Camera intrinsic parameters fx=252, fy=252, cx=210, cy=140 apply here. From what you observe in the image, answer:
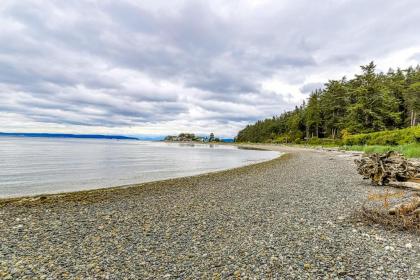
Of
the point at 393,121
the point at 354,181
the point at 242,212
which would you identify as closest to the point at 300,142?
the point at 393,121

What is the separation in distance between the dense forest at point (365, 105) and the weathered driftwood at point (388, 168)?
5200 centimetres

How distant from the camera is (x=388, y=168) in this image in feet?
39.6

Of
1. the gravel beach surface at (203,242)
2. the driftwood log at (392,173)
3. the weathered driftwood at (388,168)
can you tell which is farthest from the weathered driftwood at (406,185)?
the gravel beach surface at (203,242)

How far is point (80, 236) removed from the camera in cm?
600

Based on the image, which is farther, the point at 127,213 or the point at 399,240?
the point at 127,213

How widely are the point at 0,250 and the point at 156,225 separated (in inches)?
129

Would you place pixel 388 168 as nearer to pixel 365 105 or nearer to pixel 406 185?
pixel 406 185

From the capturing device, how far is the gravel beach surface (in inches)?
168

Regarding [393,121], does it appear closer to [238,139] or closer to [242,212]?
[242,212]

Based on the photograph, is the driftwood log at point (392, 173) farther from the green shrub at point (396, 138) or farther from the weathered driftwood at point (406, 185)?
the green shrub at point (396, 138)

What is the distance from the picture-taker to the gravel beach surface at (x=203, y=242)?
426cm

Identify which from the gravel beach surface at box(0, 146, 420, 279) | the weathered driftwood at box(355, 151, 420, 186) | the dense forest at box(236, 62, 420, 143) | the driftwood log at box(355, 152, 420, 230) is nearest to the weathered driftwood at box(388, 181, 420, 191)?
the driftwood log at box(355, 152, 420, 230)

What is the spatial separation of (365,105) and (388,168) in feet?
186

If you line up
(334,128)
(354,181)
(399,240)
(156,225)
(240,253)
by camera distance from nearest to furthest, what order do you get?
(240,253)
(399,240)
(156,225)
(354,181)
(334,128)
